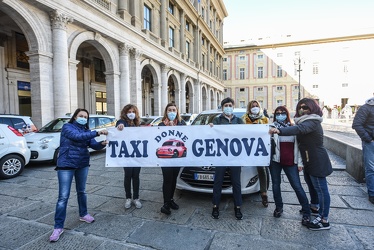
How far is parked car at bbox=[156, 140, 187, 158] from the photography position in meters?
3.76

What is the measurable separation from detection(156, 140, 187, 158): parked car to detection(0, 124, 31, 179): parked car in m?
5.01

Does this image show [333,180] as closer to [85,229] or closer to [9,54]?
[85,229]

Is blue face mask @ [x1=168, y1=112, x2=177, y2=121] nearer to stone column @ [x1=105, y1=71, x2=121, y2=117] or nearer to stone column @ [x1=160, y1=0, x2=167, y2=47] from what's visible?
stone column @ [x1=105, y1=71, x2=121, y2=117]

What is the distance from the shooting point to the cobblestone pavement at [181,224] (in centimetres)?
284

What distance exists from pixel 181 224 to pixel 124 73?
1582 centimetres

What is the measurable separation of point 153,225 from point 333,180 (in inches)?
183

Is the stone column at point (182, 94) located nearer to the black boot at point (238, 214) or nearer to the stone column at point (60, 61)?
the stone column at point (60, 61)

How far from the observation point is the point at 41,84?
37.2 ft

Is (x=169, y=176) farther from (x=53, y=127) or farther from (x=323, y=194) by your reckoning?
(x=53, y=127)

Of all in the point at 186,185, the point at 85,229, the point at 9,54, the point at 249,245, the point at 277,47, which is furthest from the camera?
the point at 277,47

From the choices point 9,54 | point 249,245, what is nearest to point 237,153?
point 249,245

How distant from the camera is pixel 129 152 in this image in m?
3.86

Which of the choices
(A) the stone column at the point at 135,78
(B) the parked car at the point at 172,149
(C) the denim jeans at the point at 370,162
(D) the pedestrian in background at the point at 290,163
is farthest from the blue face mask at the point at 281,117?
(A) the stone column at the point at 135,78

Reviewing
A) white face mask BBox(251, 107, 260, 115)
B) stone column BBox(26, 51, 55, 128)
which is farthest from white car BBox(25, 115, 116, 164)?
white face mask BBox(251, 107, 260, 115)
